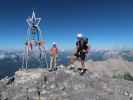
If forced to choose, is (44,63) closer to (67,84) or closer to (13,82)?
(13,82)

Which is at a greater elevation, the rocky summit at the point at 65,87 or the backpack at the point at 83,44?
the backpack at the point at 83,44

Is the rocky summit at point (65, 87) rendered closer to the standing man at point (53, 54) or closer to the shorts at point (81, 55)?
the shorts at point (81, 55)

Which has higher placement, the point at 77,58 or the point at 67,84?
the point at 77,58

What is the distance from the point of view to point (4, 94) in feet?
93.7

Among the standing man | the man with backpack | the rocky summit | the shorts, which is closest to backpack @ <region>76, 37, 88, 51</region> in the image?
the man with backpack

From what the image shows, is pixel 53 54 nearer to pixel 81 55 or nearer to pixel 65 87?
pixel 81 55

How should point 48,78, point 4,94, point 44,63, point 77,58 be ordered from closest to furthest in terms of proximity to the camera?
point 4,94 < point 48,78 < point 77,58 < point 44,63

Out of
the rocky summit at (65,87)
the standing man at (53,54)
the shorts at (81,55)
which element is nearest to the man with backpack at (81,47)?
the shorts at (81,55)

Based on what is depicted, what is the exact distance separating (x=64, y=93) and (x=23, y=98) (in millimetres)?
4532

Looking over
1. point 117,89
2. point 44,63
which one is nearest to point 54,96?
point 117,89

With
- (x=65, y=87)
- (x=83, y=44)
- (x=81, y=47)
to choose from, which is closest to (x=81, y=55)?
(x=81, y=47)

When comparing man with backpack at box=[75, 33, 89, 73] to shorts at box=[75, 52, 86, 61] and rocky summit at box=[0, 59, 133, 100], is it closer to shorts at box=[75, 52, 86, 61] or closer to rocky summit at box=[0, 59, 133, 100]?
shorts at box=[75, 52, 86, 61]

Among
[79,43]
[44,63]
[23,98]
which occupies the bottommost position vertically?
[23,98]

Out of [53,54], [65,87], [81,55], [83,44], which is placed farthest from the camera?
[53,54]
